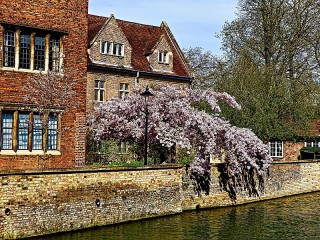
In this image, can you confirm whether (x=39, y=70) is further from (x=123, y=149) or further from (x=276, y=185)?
(x=276, y=185)

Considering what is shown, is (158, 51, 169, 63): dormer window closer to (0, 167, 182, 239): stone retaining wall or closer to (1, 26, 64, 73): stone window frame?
(1, 26, 64, 73): stone window frame

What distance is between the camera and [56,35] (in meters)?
23.0

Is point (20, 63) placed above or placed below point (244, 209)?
above

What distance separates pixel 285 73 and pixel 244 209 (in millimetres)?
20021

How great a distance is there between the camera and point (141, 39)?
40375 millimetres

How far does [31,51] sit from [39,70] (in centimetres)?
83

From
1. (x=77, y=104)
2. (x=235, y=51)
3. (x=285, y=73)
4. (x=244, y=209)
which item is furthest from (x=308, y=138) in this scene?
(x=77, y=104)

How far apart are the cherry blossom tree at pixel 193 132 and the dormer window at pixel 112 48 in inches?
277

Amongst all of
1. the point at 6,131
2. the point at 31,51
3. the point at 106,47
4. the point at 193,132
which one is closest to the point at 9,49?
the point at 31,51

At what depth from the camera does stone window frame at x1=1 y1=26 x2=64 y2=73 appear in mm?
21750

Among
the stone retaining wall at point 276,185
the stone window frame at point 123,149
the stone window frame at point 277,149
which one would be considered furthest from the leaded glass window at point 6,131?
the stone window frame at point 277,149

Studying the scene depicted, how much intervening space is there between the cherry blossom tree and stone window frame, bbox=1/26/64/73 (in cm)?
565

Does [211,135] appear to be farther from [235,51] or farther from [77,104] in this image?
[235,51]

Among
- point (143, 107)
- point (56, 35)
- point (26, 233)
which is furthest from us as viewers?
point (143, 107)
